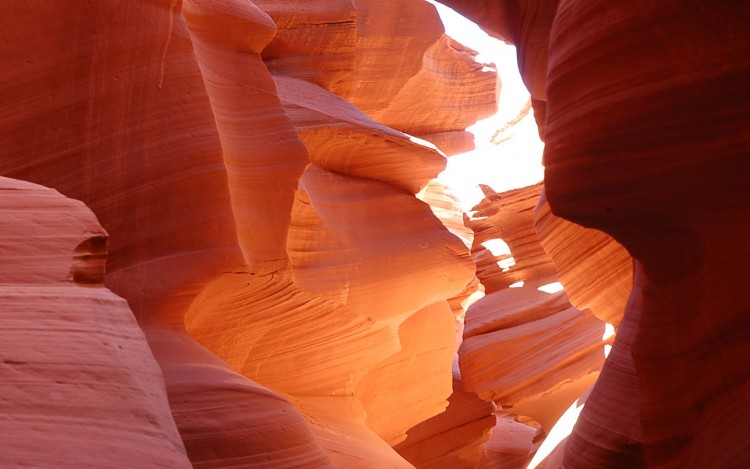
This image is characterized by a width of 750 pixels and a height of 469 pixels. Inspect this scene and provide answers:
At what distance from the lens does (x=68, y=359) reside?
8.65 ft

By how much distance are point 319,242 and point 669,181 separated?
14.9 feet

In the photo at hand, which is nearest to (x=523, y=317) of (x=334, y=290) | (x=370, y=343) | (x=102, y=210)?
(x=370, y=343)

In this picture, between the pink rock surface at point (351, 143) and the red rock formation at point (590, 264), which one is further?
the pink rock surface at point (351, 143)

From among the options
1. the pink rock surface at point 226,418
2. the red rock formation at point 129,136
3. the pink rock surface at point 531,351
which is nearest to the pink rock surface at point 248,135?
the red rock formation at point 129,136

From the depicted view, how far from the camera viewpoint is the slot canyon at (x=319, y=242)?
3.12 metres

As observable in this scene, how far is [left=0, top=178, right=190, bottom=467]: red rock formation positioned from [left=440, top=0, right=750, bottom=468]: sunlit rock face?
205cm

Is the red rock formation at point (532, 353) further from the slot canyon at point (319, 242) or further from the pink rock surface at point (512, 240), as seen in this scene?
the pink rock surface at point (512, 240)

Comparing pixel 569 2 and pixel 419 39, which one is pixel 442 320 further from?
pixel 569 2

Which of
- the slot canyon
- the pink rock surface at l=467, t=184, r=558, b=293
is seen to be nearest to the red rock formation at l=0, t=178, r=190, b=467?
the slot canyon

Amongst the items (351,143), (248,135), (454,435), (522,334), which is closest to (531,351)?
(522,334)

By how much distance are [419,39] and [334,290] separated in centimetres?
498

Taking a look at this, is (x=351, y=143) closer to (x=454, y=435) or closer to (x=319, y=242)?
(x=319, y=242)

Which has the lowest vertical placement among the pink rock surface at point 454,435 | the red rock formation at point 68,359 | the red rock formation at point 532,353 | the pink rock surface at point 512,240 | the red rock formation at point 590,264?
the pink rock surface at point 454,435

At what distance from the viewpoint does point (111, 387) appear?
262 cm
